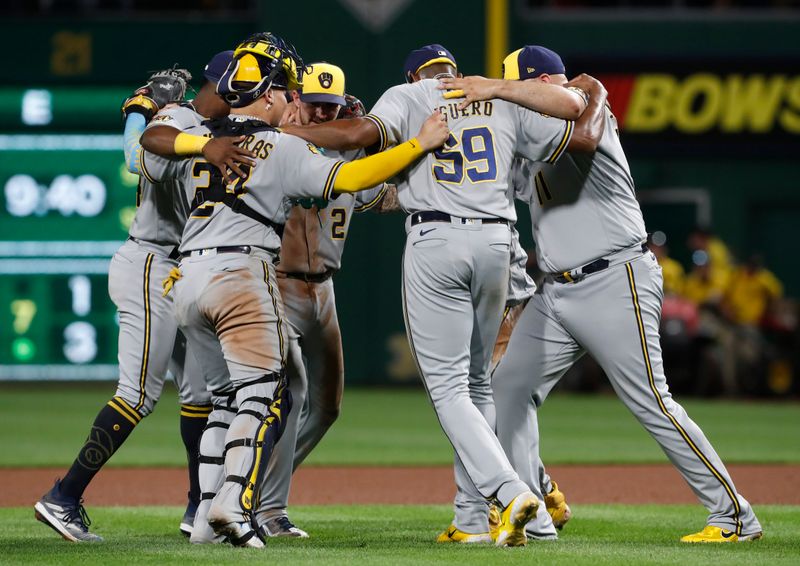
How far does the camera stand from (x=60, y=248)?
624 inches

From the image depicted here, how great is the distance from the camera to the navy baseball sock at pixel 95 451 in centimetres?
588

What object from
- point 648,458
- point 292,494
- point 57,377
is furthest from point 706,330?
point 292,494

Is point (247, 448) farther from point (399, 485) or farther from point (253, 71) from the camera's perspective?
point (399, 485)

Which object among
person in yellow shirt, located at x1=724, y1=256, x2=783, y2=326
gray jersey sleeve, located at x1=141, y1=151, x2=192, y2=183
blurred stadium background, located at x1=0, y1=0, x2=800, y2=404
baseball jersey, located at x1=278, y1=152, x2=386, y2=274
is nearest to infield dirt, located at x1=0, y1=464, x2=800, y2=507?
baseball jersey, located at x1=278, y1=152, x2=386, y2=274

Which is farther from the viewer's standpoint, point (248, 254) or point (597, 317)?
point (597, 317)

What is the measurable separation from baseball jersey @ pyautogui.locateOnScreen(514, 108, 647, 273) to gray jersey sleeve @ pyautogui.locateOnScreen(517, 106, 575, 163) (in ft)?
0.83

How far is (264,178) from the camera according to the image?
5418 millimetres

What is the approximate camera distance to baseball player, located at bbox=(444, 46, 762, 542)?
5.64 metres

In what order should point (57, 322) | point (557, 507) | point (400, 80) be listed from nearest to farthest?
point (557, 507), point (57, 322), point (400, 80)

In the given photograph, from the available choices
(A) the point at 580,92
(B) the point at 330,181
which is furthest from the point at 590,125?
(B) the point at 330,181

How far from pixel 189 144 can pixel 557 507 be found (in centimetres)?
245

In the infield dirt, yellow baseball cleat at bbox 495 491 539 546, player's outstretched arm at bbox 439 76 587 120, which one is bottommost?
the infield dirt

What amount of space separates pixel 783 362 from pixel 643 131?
3.50m

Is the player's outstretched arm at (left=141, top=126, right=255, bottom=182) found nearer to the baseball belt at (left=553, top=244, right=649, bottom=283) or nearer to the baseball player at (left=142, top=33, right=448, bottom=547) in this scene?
the baseball player at (left=142, top=33, right=448, bottom=547)
